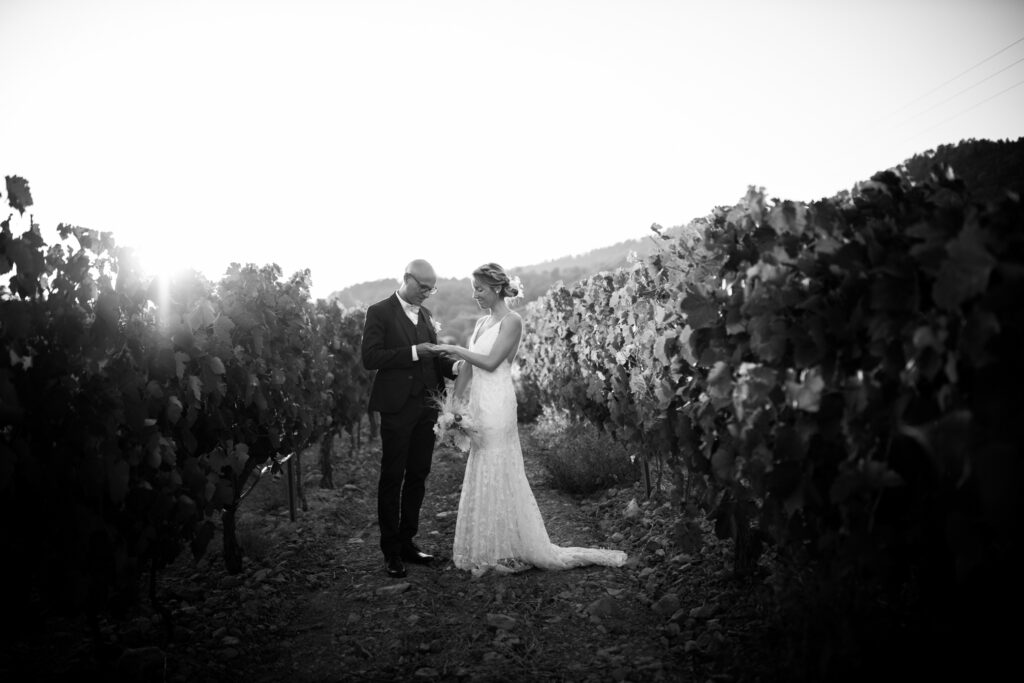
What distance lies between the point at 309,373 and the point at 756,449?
5958 mm

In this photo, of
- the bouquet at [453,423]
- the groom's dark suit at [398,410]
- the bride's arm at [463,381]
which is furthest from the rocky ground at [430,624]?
the bride's arm at [463,381]

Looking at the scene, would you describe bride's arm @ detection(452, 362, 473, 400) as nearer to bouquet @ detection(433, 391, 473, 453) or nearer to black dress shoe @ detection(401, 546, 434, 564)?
bouquet @ detection(433, 391, 473, 453)

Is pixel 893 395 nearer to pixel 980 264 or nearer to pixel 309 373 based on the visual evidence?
pixel 980 264

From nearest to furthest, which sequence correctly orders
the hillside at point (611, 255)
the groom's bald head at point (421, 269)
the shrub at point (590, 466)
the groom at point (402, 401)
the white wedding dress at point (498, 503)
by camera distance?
the hillside at point (611, 255), the white wedding dress at point (498, 503), the groom at point (402, 401), the groom's bald head at point (421, 269), the shrub at point (590, 466)

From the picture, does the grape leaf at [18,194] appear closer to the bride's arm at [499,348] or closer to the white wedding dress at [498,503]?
the bride's arm at [499,348]

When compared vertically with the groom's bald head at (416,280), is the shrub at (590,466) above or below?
below

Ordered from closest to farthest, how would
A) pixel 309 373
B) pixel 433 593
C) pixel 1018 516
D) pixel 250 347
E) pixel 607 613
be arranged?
pixel 1018 516 < pixel 607 613 < pixel 433 593 < pixel 250 347 < pixel 309 373

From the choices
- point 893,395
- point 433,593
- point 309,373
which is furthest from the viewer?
point 309,373

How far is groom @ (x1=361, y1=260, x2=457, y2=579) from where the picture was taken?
5.18 meters

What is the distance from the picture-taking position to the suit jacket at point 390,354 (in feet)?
16.9

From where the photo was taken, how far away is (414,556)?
5.44 metres

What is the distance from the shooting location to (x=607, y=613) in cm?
420

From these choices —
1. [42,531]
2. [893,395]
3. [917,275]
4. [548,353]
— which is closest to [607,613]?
[893,395]

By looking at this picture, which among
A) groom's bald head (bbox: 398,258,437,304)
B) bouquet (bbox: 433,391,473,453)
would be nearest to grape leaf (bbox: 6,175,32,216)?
groom's bald head (bbox: 398,258,437,304)
